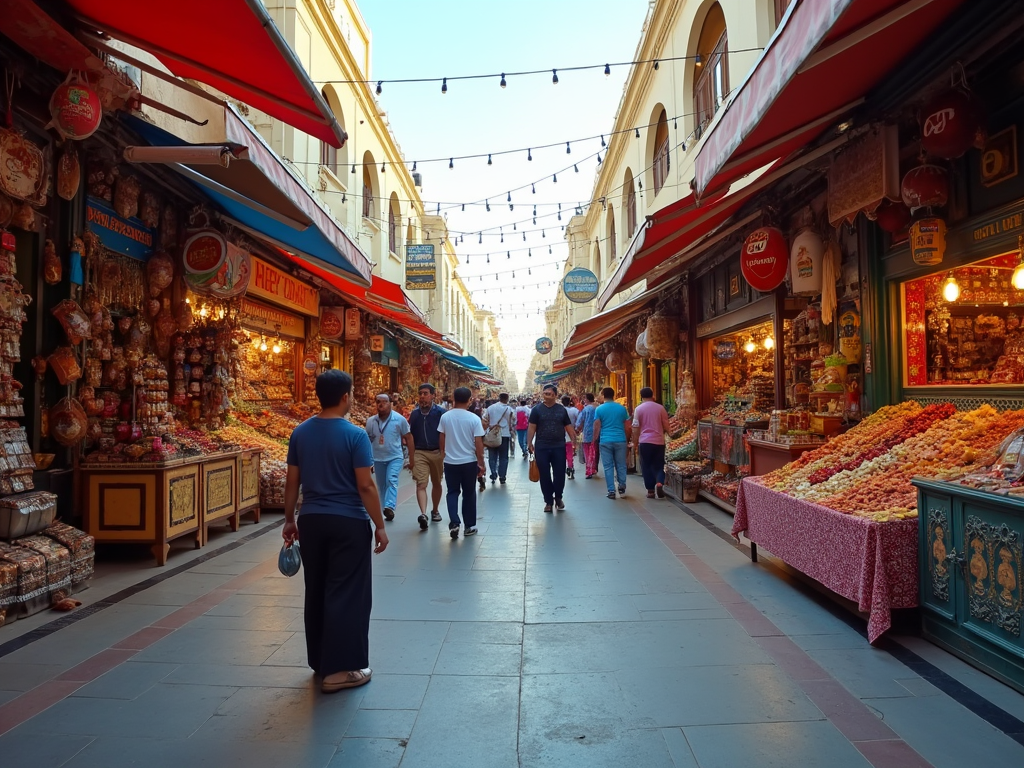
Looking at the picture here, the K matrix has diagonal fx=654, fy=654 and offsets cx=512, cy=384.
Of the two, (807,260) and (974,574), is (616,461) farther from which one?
(974,574)

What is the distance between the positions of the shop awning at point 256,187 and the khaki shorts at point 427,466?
9.16 ft

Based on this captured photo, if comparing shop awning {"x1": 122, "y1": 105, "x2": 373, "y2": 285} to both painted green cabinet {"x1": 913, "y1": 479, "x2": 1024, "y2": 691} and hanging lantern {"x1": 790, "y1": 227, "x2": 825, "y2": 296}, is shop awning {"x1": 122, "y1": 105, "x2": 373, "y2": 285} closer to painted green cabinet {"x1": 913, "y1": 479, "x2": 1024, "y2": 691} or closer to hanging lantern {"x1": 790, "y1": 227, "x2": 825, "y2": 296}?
hanging lantern {"x1": 790, "y1": 227, "x2": 825, "y2": 296}

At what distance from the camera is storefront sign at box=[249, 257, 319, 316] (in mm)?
10028

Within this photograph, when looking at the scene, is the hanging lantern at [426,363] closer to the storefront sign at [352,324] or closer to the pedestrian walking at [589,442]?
the storefront sign at [352,324]

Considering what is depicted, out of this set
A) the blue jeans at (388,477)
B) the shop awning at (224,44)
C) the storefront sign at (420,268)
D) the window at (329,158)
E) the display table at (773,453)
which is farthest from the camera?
the storefront sign at (420,268)

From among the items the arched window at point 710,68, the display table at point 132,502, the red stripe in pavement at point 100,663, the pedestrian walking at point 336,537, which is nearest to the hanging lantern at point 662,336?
the arched window at point 710,68

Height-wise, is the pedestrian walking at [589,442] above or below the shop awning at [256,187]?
below

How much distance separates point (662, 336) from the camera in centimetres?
1328

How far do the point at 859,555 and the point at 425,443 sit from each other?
5.34 meters

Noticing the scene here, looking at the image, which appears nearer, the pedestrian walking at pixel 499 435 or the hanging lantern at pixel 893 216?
the hanging lantern at pixel 893 216

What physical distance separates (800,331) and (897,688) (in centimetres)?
543

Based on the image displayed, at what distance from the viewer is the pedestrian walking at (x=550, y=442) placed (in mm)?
9094

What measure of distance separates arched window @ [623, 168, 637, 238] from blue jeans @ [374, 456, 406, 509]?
12880mm

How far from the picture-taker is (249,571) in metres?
5.95
